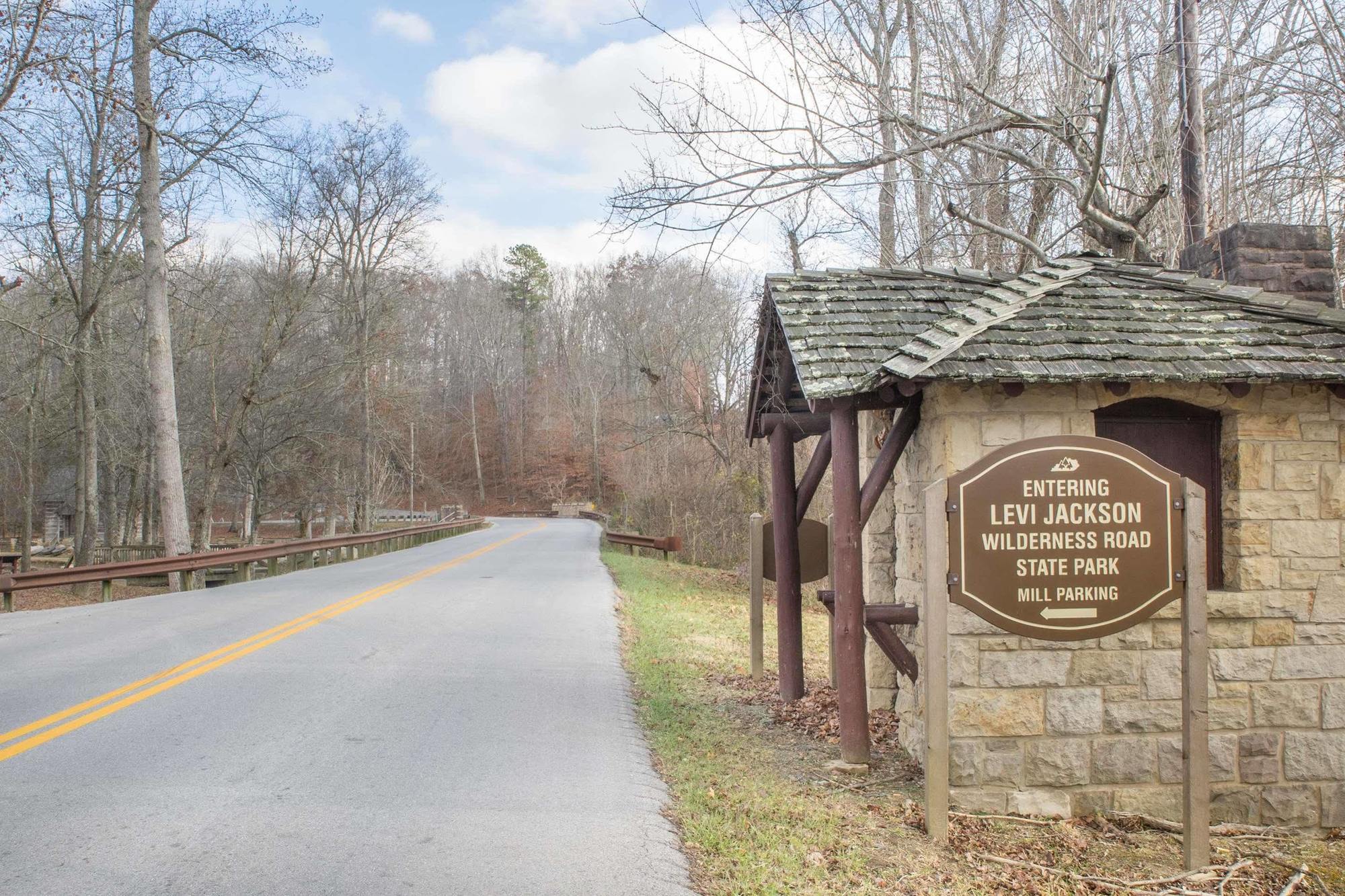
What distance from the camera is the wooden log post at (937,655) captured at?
15.9 ft

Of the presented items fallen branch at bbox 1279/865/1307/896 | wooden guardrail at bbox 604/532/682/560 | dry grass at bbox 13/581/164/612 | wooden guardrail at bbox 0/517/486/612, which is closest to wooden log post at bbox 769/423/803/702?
fallen branch at bbox 1279/865/1307/896

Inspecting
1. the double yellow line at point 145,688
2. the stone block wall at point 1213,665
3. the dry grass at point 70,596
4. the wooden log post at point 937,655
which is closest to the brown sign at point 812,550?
the stone block wall at point 1213,665

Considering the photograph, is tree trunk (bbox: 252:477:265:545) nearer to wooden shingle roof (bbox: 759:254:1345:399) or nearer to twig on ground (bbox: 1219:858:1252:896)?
wooden shingle roof (bbox: 759:254:1345:399)

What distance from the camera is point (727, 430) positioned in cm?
2469

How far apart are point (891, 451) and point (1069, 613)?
163cm

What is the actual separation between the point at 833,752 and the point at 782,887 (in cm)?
261

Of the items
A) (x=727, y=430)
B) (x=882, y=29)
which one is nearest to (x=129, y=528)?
(x=727, y=430)

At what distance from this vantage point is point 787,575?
8055 millimetres

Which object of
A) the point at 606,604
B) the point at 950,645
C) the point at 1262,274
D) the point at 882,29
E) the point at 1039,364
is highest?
the point at 882,29

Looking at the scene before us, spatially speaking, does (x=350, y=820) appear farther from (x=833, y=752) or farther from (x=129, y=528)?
(x=129, y=528)

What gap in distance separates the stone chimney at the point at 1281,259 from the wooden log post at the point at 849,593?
3.61 meters

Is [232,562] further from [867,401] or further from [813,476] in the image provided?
[867,401]

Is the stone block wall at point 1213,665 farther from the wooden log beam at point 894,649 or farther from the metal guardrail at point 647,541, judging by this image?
the metal guardrail at point 647,541

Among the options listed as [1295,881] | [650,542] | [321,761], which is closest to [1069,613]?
[1295,881]
